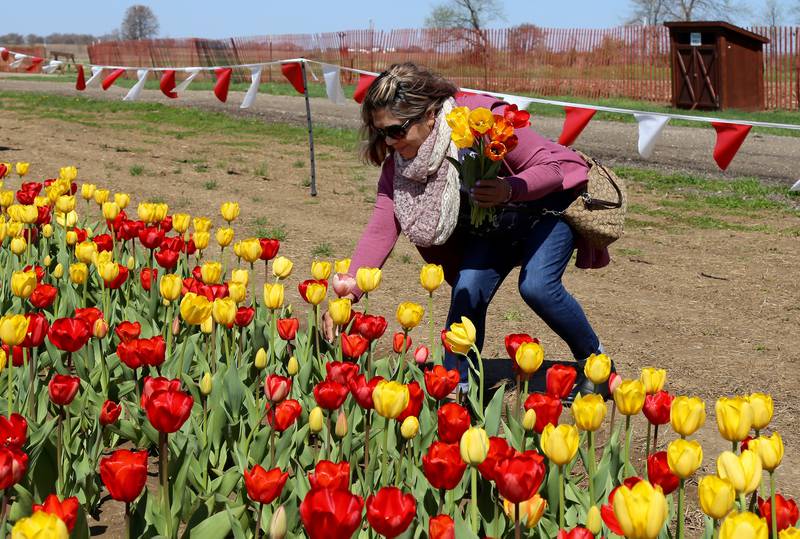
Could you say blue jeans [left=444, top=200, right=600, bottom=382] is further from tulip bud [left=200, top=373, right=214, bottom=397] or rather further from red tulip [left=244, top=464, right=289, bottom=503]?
red tulip [left=244, top=464, right=289, bottom=503]

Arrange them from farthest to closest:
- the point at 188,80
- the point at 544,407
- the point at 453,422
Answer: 1. the point at 188,80
2. the point at 544,407
3. the point at 453,422

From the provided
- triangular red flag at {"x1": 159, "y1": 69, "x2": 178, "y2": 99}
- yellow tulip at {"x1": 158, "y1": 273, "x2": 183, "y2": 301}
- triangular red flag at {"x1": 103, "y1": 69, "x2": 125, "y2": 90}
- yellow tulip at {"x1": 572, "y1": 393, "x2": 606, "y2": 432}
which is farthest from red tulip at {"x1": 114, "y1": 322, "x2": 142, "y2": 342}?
triangular red flag at {"x1": 103, "y1": 69, "x2": 125, "y2": 90}

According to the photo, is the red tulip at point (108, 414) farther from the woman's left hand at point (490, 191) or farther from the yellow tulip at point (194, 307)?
the woman's left hand at point (490, 191)

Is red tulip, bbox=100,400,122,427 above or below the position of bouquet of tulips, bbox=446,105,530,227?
below

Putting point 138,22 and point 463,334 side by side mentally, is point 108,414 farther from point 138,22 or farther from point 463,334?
point 138,22

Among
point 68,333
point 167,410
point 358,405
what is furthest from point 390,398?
point 68,333

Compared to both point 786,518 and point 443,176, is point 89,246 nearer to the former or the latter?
point 443,176

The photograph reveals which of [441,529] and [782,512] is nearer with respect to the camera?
[441,529]

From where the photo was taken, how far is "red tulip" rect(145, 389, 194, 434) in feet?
6.77

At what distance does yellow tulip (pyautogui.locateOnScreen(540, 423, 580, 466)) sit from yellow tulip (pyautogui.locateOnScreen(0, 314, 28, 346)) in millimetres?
1408

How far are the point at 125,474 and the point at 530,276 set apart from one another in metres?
2.20

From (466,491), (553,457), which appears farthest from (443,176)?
(553,457)

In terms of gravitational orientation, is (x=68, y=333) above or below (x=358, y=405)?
above

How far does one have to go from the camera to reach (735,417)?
2035 mm
